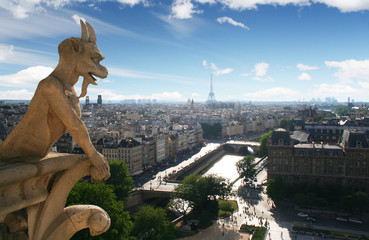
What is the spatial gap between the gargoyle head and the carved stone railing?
2028mm

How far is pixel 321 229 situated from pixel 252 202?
1264 cm

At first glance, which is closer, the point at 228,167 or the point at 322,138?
the point at 322,138

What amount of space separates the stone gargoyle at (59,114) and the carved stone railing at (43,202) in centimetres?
37

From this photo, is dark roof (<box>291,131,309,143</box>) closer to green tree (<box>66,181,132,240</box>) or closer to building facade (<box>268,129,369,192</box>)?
building facade (<box>268,129,369,192</box>)

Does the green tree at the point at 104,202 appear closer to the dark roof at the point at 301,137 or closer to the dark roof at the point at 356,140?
the dark roof at the point at 356,140

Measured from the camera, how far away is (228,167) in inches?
3297

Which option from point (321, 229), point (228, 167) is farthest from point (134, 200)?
point (228, 167)

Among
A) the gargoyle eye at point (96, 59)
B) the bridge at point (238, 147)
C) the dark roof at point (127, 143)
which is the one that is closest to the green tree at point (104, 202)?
the gargoyle eye at point (96, 59)

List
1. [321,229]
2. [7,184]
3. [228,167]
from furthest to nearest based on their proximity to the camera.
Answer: [228,167] → [321,229] → [7,184]

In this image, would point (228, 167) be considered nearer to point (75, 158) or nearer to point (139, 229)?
point (139, 229)

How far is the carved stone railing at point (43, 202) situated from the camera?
6.48m

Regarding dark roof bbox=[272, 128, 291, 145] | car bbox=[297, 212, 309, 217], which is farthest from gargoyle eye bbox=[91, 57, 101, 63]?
dark roof bbox=[272, 128, 291, 145]

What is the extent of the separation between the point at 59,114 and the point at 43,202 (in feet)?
6.36

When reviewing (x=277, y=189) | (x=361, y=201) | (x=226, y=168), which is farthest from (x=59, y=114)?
(x=226, y=168)
